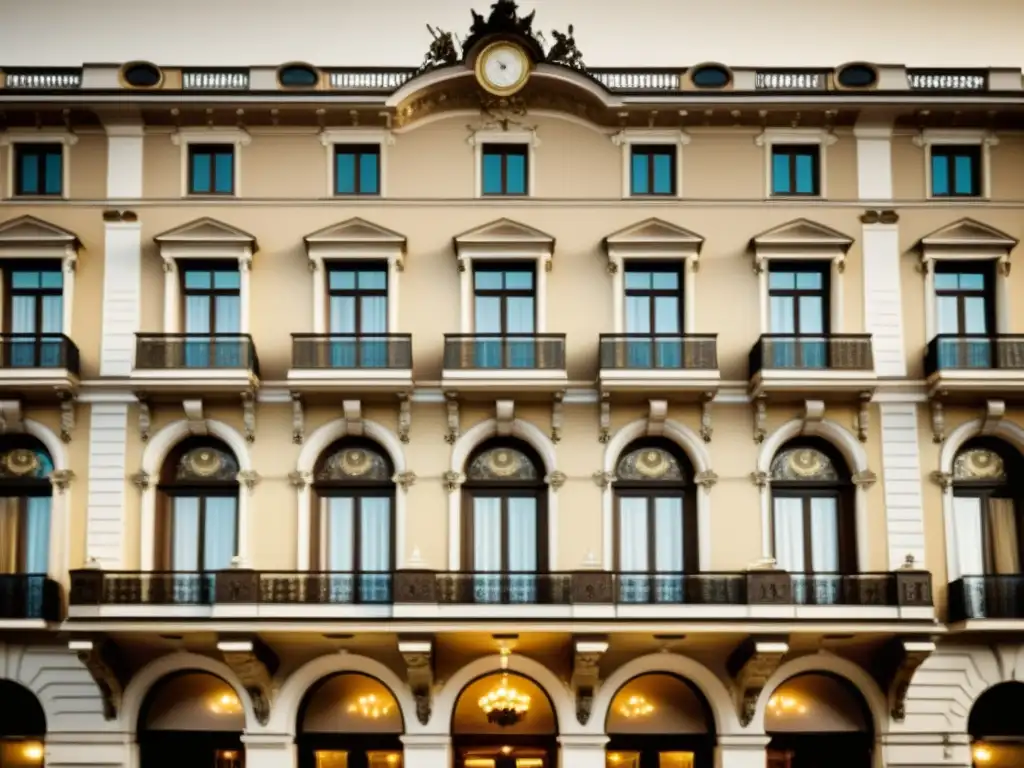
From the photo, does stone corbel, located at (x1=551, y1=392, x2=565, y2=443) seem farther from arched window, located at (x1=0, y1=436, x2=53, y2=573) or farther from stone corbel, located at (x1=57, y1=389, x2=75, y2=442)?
arched window, located at (x1=0, y1=436, x2=53, y2=573)

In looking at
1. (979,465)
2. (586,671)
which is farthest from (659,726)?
(979,465)

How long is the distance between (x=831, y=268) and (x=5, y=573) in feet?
60.0

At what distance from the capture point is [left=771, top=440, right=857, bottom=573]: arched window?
100 ft

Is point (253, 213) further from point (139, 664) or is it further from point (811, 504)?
point (811, 504)

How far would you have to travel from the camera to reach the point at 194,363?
30359mm

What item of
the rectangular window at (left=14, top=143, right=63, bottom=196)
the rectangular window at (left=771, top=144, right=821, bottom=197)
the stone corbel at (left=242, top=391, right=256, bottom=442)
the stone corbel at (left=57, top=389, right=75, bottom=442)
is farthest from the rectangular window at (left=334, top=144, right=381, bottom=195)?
the rectangular window at (left=771, top=144, right=821, bottom=197)

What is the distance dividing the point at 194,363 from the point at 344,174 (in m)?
5.25

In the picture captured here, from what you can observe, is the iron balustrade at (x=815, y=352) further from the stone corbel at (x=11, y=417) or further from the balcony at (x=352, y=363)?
the stone corbel at (x=11, y=417)

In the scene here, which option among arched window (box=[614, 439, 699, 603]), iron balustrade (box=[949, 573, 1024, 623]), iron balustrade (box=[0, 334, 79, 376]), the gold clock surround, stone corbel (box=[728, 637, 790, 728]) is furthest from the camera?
the gold clock surround

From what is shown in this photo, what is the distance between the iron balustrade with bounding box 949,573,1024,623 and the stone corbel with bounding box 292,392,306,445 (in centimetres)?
1358

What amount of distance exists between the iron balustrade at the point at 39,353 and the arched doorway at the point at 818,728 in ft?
52.2

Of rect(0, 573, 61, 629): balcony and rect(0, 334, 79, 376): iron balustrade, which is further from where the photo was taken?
rect(0, 334, 79, 376): iron balustrade

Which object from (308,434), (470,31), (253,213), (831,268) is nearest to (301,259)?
(253,213)

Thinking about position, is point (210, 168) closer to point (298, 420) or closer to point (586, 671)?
point (298, 420)
